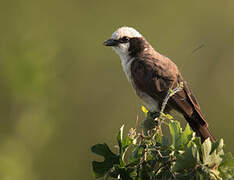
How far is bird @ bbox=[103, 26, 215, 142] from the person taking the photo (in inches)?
209

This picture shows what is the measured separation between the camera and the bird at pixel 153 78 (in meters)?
5.30

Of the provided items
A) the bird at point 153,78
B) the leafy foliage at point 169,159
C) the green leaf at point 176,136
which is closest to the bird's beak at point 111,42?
the bird at point 153,78

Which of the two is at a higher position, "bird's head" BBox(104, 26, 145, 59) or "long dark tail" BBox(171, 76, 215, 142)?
"bird's head" BBox(104, 26, 145, 59)

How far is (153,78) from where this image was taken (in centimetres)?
557

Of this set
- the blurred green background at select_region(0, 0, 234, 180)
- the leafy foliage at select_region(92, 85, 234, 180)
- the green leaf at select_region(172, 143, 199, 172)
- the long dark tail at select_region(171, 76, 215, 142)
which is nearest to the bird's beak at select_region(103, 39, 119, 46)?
the long dark tail at select_region(171, 76, 215, 142)

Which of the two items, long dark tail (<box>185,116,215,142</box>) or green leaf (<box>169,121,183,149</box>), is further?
long dark tail (<box>185,116,215,142</box>)

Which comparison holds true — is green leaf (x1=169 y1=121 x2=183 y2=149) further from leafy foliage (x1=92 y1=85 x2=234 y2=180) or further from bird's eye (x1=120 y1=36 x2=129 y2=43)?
bird's eye (x1=120 y1=36 x2=129 y2=43)

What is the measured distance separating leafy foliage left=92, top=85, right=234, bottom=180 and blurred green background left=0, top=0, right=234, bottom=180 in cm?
328

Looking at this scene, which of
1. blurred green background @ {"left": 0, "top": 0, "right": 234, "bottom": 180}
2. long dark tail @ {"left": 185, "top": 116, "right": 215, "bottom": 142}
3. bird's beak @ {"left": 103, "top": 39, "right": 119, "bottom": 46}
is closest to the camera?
long dark tail @ {"left": 185, "top": 116, "right": 215, "bottom": 142}

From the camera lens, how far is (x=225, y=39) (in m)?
9.91

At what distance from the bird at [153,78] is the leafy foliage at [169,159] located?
5.98ft

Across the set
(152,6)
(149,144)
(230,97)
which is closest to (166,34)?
(152,6)

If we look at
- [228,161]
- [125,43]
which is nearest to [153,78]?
[125,43]

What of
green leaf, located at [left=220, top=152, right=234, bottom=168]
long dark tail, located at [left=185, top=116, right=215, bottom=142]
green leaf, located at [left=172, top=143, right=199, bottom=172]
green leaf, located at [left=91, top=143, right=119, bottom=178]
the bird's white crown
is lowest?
long dark tail, located at [left=185, top=116, right=215, bottom=142]
